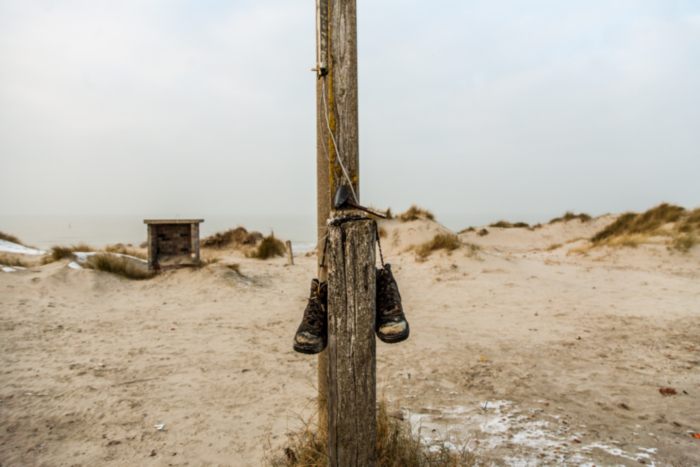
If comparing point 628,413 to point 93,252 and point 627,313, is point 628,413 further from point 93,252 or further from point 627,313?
point 93,252

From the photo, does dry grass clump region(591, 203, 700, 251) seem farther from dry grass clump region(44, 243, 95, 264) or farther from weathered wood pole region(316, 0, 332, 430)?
dry grass clump region(44, 243, 95, 264)

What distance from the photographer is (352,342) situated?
1.68 metres

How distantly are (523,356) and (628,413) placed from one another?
146 centimetres

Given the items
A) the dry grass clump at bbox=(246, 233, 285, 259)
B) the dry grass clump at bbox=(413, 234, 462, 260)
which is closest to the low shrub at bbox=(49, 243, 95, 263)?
the dry grass clump at bbox=(246, 233, 285, 259)

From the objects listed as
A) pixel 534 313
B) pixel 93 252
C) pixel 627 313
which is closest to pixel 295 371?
pixel 534 313

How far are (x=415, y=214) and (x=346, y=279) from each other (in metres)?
14.3

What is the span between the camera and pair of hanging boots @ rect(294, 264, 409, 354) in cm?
171

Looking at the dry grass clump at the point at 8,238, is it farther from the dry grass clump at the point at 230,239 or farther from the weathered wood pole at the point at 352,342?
the weathered wood pole at the point at 352,342

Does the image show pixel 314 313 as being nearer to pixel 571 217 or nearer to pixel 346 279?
pixel 346 279

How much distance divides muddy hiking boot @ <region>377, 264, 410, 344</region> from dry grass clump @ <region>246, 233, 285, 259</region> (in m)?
11.5

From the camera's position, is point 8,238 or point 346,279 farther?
point 8,238

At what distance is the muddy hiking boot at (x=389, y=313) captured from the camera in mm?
1698

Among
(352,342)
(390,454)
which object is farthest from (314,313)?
(390,454)

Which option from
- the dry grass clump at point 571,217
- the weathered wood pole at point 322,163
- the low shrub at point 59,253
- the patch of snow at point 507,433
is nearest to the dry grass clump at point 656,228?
the dry grass clump at point 571,217
